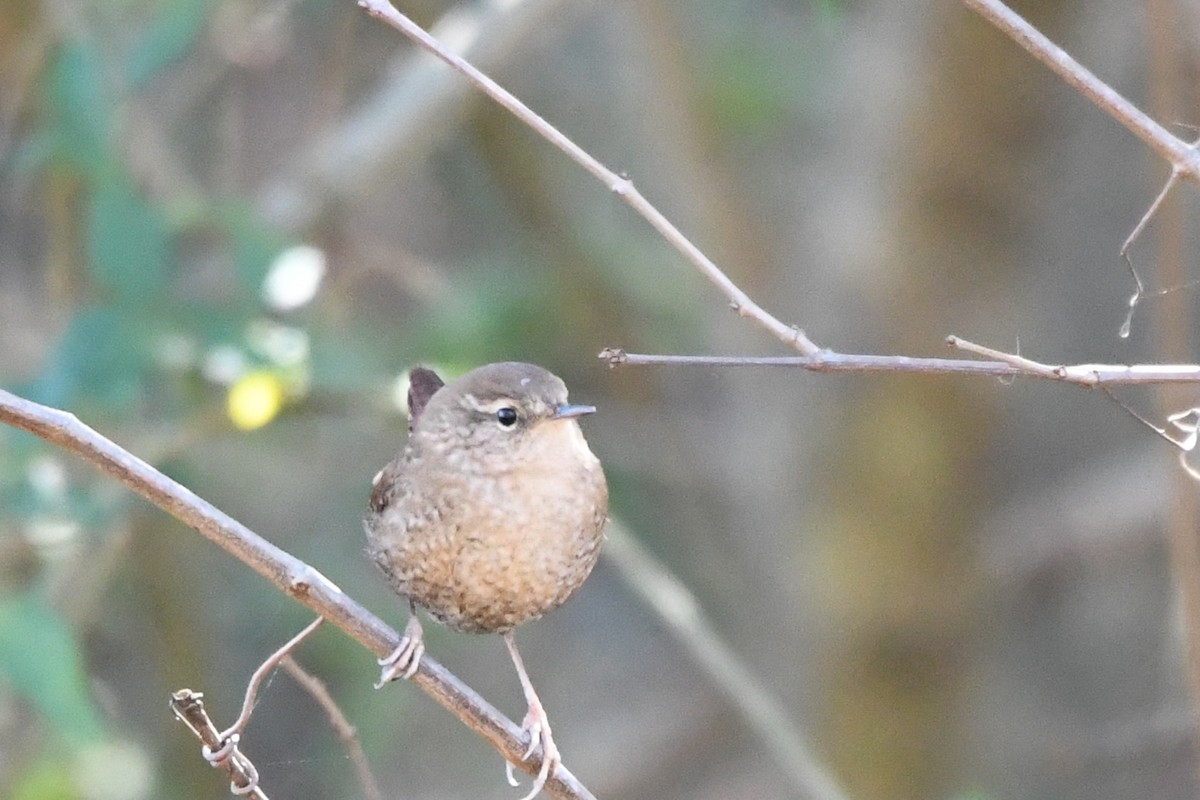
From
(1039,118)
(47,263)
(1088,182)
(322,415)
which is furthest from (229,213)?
(1088,182)

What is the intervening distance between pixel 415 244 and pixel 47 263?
80.8 inches

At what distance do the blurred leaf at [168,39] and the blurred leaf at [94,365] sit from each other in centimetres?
84

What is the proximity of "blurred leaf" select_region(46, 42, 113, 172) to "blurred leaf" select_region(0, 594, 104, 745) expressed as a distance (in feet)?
4.04

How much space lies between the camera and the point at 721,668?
4.23m

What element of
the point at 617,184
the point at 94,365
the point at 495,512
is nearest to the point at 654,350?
the point at 94,365

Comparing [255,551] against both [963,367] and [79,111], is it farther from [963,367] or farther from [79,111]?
[79,111]

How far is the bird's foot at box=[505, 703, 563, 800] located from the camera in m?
2.36

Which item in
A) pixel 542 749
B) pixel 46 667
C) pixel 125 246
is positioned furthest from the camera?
pixel 125 246

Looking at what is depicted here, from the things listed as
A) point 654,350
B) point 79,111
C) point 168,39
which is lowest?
point 79,111

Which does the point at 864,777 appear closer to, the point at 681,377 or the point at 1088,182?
the point at 681,377

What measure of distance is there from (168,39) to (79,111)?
16.5 inches

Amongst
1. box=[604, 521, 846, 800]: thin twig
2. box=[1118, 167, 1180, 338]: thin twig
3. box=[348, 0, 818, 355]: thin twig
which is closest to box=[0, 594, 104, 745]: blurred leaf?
box=[348, 0, 818, 355]: thin twig

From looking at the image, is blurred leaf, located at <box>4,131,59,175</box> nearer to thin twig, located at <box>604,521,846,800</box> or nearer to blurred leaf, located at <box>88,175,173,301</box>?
blurred leaf, located at <box>88,175,173,301</box>

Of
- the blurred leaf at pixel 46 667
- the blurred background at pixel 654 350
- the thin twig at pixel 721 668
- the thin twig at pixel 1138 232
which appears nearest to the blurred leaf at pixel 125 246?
the blurred background at pixel 654 350
